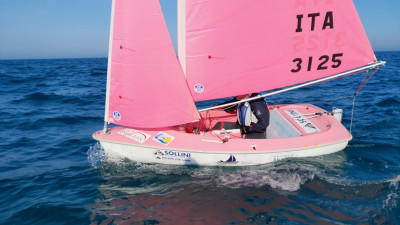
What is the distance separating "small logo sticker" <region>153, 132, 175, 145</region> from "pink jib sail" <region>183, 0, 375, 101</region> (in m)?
Result: 1.20

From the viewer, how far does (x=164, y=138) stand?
6.56 metres

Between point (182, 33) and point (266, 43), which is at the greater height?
point (182, 33)

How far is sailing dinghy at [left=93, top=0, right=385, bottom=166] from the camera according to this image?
6008mm

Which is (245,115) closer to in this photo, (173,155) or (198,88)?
(198,88)

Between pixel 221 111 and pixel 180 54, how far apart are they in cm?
274

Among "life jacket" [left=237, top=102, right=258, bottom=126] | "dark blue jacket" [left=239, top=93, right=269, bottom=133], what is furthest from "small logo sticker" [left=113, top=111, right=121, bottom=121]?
"dark blue jacket" [left=239, top=93, right=269, bottom=133]

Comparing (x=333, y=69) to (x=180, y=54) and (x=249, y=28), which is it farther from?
(x=180, y=54)

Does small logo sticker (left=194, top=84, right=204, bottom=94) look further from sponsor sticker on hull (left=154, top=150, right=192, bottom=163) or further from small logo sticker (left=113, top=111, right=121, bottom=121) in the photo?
small logo sticker (left=113, top=111, right=121, bottom=121)

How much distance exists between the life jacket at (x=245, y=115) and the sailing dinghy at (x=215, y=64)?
0.40 m

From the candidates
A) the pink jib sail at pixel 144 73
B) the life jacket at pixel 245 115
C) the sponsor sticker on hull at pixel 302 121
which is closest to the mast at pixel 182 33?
the pink jib sail at pixel 144 73

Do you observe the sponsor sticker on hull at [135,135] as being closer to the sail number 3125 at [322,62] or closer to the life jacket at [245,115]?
the life jacket at [245,115]

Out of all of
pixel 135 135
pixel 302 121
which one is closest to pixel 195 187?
pixel 135 135

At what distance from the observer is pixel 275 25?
6.14 meters

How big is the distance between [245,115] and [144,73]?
253 cm
